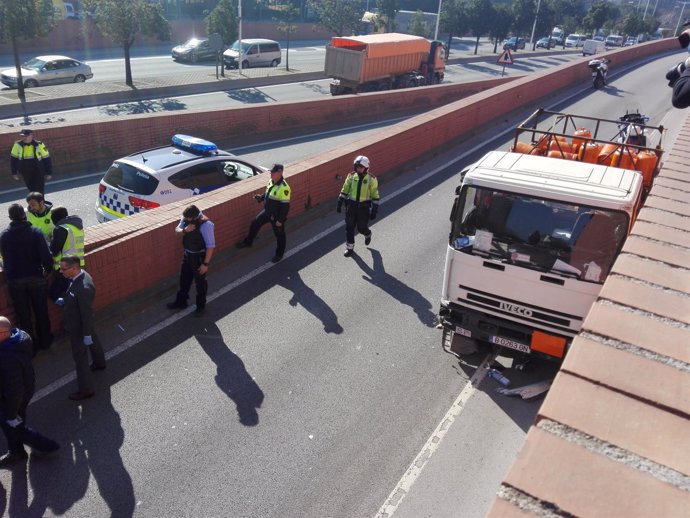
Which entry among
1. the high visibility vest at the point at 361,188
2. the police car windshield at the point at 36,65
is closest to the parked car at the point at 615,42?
the police car windshield at the point at 36,65

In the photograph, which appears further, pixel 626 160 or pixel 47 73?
pixel 47 73

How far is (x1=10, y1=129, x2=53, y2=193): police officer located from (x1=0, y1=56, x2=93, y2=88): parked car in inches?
752

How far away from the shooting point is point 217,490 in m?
5.39

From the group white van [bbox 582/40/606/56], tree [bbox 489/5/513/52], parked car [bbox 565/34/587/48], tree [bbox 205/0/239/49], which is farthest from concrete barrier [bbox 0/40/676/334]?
parked car [bbox 565/34/587/48]

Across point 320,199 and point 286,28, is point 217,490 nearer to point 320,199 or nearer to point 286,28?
point 320,199

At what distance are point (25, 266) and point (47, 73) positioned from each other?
85.6 feet

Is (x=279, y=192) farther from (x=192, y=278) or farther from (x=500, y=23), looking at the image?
(x=500, y=23)

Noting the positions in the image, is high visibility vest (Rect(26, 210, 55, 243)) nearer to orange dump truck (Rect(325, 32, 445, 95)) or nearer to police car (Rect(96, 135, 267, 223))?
police car (Rect(96, 135, 267, 223))

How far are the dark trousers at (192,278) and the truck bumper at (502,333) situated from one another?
127 inches

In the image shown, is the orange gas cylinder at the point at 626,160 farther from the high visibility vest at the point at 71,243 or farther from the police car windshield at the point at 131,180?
the high visibility vest at the point at 71,243

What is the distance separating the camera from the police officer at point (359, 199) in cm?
1020

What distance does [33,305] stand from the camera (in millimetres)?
6727

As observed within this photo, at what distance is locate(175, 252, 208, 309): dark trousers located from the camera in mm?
7957

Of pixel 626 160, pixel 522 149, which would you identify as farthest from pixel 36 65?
pixel 626 160
